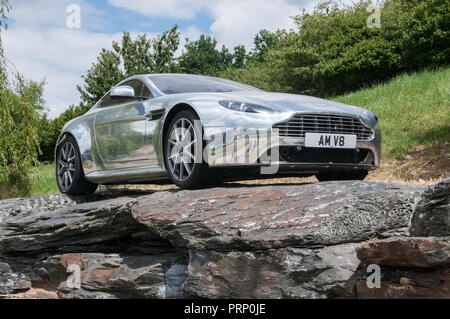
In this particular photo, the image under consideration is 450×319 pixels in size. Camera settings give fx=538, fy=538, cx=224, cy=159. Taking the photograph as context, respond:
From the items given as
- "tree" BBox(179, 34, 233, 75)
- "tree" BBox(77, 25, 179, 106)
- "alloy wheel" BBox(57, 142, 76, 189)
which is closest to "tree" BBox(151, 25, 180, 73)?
"tree" BBox(77, 25, 179, 106)

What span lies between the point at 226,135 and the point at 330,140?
0.98 meters

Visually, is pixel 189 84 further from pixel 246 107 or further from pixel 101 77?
pixel 101 77

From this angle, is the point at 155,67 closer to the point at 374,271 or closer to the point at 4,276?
the point at 4,276

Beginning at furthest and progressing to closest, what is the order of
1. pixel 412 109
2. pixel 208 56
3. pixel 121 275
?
pixel 208 56
pixel 412 109
pixel 121 275

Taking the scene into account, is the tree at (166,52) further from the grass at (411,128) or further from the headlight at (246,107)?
the headlight at (246,107)

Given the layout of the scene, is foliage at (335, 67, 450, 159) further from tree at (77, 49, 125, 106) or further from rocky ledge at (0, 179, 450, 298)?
tree at (77, 49, 125, 106)

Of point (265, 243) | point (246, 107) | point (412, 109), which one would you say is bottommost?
point (265, 243)

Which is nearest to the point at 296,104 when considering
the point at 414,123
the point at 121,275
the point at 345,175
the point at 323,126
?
the point at 323,126

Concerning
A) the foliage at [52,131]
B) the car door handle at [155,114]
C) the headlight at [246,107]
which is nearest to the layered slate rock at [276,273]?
the headlight at [246,107]

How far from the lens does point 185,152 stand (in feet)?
16.6

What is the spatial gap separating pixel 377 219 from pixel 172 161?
2088 millimetres

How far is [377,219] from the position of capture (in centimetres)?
429

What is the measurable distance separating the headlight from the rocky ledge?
739 mm
